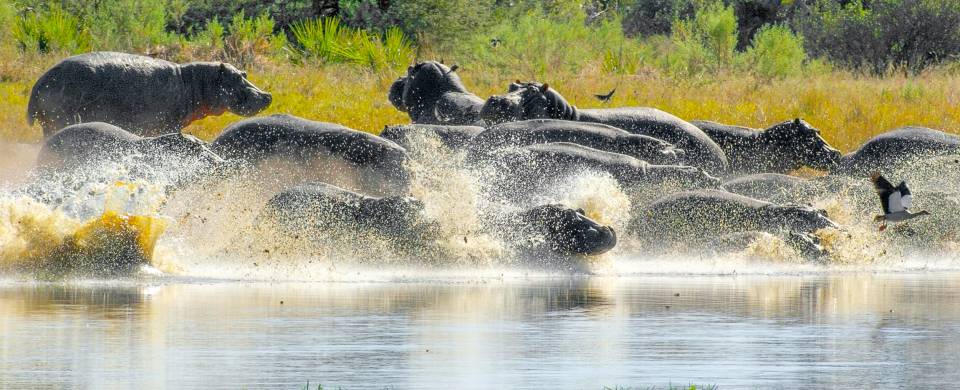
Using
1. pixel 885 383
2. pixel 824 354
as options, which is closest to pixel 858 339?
pixel 824 354

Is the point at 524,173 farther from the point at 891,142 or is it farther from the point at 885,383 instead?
the point at 885,383

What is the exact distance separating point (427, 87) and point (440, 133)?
4194 millimetres

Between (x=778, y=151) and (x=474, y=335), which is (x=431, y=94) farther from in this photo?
(x=474, y=335)

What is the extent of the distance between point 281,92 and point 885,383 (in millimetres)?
21517

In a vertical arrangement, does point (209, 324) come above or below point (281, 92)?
below


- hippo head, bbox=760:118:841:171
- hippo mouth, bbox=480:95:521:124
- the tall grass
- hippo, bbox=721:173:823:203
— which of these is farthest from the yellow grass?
hippo, bbox=721:173:823:203

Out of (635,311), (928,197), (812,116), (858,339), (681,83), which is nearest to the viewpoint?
(858,339)

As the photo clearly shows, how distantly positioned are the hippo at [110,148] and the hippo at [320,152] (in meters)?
0.75

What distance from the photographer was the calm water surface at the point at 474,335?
926 cm

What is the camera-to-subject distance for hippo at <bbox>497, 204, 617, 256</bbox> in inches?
651

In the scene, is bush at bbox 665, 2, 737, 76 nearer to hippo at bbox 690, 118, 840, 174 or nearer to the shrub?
the shrub

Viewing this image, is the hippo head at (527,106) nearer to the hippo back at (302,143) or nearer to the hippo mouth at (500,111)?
the hippo mouth at (500,111)

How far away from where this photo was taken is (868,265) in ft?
58.9

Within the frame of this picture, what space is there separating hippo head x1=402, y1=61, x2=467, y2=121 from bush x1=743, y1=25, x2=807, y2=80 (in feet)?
40.6
